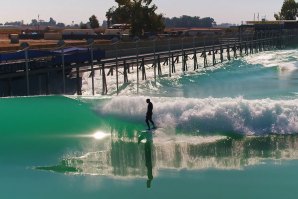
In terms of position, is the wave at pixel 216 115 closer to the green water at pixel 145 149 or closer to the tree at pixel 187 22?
the green water at pixel 145 149

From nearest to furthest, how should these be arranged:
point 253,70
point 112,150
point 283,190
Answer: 1. point 283,190
2. point 112,150
3. point 253,70

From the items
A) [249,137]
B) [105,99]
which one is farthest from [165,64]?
[249,137]

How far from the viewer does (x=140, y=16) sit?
5928 cm

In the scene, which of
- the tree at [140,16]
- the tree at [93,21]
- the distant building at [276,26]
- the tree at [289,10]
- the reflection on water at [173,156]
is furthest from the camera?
the tree at [289,10]

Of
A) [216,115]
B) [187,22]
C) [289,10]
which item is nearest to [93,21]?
[289,10]

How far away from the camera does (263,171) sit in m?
11.5

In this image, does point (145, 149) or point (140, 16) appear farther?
point (140, 16)

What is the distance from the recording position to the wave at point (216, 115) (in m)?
15.5

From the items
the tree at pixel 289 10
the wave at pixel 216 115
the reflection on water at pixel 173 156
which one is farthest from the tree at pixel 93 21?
the reflection on water at pixel 173 156

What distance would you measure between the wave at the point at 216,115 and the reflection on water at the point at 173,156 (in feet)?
2.92

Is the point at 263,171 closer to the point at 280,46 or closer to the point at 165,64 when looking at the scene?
the point at 165,64

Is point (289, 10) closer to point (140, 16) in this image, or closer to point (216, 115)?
point (140, 16)

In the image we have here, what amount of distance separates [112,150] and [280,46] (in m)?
67.9

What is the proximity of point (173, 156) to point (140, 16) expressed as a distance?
47828 millimetres
